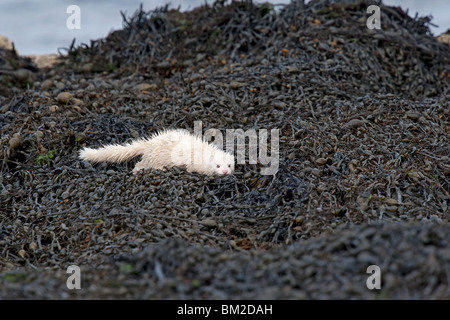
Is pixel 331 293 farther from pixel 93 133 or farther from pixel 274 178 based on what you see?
pixel 93 133

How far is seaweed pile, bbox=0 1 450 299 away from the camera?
4.45 metres

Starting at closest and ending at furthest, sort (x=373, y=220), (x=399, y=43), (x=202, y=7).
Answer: (x=373, y=220), (x=399, y=43), (x=202, y=7)

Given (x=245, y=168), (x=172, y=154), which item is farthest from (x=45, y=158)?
(x=245, y=168)

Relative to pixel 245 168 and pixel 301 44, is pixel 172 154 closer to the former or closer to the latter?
pixel 245 168

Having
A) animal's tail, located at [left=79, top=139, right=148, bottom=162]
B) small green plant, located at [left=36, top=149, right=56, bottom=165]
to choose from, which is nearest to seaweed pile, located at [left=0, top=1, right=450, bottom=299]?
small green plant, located at [left=36, top=149, right=56, bottom=165]

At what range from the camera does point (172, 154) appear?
7.55 m

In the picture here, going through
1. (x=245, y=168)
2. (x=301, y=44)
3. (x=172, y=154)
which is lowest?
(x=245, y=168)

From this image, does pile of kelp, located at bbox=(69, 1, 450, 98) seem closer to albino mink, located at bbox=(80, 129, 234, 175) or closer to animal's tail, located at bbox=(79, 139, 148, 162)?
albino mink, located at bbox=(80, 129, 234, 175)

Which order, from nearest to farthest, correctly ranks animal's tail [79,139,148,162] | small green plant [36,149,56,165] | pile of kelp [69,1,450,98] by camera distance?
1. animal's tail [79,139,148,162]
2. small green plant [36,149,56,165]
3. pile of kelp [69,1,450,98]

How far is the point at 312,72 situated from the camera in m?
10.2

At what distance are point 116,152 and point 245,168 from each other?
6.28 ft

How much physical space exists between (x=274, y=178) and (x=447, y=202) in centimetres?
225
